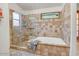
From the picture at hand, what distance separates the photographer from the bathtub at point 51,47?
169 cm

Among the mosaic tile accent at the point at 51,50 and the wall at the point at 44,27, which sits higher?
the wall at the point at 44,27

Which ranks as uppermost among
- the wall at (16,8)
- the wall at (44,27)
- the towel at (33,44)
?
the wall at (16,8)

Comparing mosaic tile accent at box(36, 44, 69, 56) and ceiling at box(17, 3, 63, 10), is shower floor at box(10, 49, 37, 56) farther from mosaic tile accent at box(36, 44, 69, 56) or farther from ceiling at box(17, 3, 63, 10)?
ceiling at box(17, 3, 63, 10)

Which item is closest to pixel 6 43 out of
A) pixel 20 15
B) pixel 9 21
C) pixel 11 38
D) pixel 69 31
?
pixel 11 38

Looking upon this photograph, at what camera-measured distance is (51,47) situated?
1728 millimetres

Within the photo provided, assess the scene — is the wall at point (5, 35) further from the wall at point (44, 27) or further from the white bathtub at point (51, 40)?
the white bathtub at point (51, 40)

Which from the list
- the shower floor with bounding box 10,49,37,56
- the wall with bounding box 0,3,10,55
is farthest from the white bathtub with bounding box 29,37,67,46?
the wall with bounding box 0,3,10,55

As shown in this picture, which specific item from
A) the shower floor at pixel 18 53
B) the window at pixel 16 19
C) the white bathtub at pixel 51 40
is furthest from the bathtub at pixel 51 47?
the window at pixel 16 19

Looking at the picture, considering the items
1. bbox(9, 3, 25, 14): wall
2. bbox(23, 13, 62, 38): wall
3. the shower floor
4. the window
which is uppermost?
bbox(9, 3, 25, 14): wall

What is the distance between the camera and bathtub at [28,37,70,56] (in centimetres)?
169

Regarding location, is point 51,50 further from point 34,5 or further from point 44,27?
point 34,5

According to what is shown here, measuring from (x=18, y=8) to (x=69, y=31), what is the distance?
2.29 feet

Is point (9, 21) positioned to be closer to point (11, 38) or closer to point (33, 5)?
point (11, 38)

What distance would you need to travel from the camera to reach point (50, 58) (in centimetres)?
155
